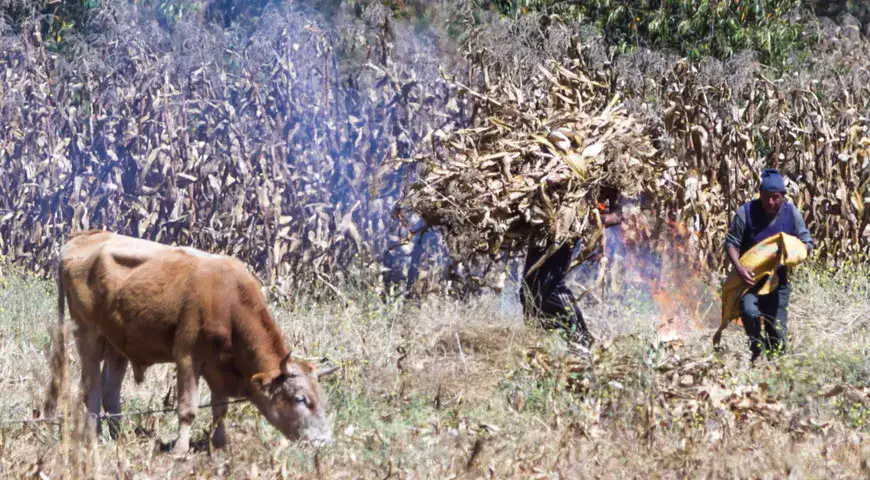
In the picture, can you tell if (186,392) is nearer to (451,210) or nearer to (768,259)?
(451,210)

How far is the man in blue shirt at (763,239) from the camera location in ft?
26.2

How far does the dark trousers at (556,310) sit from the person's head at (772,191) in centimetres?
173

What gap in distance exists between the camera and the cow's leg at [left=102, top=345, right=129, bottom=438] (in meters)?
7.02

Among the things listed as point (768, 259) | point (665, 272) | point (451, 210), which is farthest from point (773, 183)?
point (451, 210)

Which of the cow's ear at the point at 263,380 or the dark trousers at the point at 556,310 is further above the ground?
the cow's ear at the point at 263,380

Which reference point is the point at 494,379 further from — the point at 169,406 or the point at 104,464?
the point at 104,464

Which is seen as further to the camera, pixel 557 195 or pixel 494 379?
pixel 557 195

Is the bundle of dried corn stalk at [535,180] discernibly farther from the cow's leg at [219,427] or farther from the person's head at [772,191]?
the cow's leg at [219,427]

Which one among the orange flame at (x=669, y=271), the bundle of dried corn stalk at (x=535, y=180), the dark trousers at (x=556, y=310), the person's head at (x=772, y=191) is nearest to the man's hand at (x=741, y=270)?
the person's head at (x=772, y=191)

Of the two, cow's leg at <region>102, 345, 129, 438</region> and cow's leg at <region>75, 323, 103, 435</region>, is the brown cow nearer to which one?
cow's leg at <region>75, 323, 103, 435</region>

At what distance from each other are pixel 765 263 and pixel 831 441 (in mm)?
2458

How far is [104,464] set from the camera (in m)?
5.24

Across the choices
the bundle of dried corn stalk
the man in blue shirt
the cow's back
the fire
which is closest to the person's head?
the man in blue shirt

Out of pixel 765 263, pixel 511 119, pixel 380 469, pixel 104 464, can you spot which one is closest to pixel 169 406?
pixel 104 464
